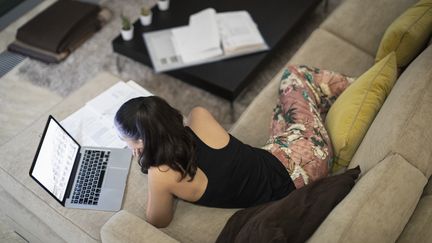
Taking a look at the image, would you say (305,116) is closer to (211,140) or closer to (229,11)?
(211,140)

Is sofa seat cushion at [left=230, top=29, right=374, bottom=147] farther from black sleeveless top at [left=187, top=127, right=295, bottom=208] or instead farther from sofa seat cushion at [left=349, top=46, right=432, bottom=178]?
sofa seat cushion at [left=349, top=46, right=432, bottom=178]

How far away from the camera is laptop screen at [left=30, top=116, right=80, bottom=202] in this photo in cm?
161

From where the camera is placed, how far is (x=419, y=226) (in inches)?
54.0

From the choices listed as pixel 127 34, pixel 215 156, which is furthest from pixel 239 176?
pixel 127 34

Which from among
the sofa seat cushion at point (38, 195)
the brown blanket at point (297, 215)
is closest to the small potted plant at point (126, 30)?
the sofa seat cushion at point (38, 195)

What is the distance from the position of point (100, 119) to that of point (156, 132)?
0.67 m

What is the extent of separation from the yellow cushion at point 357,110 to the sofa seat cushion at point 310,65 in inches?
13.2

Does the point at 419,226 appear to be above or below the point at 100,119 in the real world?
above

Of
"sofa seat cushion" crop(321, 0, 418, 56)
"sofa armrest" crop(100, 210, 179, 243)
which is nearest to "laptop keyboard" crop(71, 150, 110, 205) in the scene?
"sofa armrest" crop(100, 210, 179, 243)

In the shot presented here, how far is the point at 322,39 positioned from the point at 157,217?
1.40 m

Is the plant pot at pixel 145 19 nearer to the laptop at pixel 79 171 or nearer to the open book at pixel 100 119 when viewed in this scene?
the open book at pixel 100 119

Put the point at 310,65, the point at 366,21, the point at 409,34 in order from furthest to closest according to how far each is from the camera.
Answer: the point at 366,21 → the point at 310,65 → the point at 409,34

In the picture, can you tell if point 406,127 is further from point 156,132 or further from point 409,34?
point 156,132

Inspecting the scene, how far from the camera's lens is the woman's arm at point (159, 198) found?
58.1 inches
